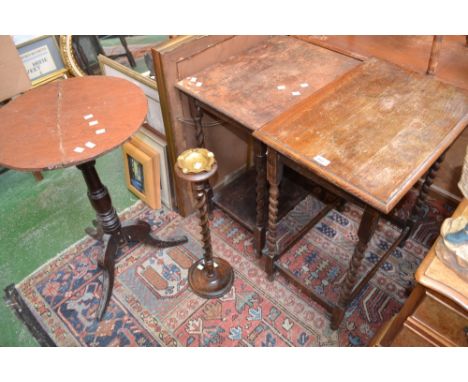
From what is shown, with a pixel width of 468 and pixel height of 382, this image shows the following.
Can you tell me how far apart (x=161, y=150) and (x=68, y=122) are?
32.5 inches

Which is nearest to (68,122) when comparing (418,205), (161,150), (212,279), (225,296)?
(161,150)

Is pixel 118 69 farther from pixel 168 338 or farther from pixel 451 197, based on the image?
pixel 451 197

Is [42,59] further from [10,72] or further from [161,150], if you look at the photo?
[161,150]

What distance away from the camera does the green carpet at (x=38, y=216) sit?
8.44 ft

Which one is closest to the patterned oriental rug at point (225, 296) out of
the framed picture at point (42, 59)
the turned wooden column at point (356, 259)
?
the turned wooden column at point (356, 259)

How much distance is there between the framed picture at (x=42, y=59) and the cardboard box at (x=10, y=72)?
448mm

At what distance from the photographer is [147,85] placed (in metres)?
2.42

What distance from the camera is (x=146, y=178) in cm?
280

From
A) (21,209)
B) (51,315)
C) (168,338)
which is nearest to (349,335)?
(168,338)

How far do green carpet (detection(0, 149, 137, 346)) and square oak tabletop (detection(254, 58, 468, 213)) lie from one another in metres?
1.69

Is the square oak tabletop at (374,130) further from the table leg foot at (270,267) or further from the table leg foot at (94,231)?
the table leg foot at (94,231)

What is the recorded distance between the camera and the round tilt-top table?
1715mm

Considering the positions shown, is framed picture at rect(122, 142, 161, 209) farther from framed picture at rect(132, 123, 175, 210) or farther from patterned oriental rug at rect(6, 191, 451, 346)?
patterned oriental rug at rect(6, 191, 451, 346)

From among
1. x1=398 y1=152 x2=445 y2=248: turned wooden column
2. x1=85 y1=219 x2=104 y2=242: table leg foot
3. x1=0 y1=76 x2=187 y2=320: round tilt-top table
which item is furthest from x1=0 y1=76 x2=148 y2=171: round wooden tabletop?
x1=398 y1=152 x2=445 y2=248: turned wooden column
